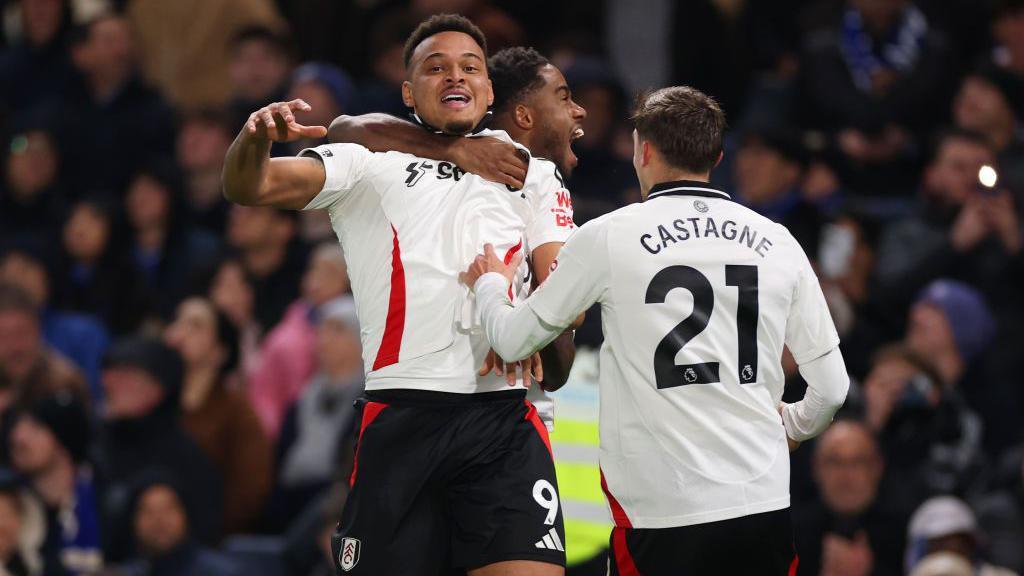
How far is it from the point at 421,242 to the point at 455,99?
466 mm

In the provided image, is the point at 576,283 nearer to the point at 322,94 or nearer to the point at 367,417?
the point at 367,417

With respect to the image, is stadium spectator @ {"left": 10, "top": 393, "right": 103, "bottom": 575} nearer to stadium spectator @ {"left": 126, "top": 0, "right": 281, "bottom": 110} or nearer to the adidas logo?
stadium spectator @ {"left": 126, "top": 0, "right": 281, "bottom": 110}

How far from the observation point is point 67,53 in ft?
41.2

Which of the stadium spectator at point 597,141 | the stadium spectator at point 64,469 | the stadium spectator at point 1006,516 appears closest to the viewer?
the stadium spectator at point 1006,516

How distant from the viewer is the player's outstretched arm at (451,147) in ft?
18.1

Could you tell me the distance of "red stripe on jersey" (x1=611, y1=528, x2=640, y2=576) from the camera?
203 inches

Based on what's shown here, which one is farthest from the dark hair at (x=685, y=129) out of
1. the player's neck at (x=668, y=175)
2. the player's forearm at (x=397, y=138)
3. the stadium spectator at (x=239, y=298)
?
the stadium spectator at (x=239, y=298)

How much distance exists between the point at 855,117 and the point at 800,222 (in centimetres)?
122

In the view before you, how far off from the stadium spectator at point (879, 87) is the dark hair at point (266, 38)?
11.5 feet

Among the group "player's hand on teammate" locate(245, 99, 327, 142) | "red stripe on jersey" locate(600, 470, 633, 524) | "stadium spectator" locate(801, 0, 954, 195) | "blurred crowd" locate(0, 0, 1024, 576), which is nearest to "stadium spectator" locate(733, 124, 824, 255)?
"blurred crowd" locate(0, 0, 1024, 576)

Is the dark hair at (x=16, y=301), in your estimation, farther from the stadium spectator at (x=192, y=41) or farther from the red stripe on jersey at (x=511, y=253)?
the red stripe on jersey at (x=511, y=253)

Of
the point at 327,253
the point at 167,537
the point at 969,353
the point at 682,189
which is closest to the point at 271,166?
the point at 682,189

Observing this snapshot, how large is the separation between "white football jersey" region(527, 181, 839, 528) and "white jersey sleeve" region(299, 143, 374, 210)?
0.73 m

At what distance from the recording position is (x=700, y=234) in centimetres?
514
